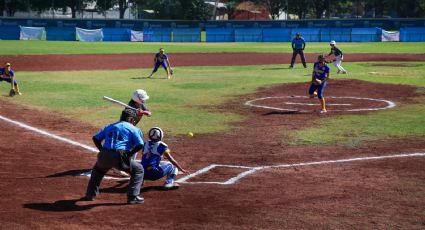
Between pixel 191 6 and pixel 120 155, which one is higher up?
pixel 191 6

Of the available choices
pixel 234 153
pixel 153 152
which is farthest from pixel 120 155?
pixel 234 153

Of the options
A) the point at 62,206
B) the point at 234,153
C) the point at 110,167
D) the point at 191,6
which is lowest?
the point at 62,206

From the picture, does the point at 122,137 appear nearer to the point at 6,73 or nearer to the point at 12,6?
the point at 6,73

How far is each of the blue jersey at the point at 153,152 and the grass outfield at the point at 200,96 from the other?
5.84 meters

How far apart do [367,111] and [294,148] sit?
692cm

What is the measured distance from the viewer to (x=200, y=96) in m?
26.4

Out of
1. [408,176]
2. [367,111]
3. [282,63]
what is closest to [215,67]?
[282,63]

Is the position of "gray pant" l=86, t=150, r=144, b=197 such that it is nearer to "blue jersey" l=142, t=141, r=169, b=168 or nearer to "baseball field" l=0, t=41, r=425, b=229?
"baseball field" l=0, t=41, r=425, b=229

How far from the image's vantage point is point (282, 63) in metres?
45.7

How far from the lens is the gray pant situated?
10.6 meters

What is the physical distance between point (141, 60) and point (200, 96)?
71.3ft

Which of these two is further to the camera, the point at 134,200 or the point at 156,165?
the point at 156,165

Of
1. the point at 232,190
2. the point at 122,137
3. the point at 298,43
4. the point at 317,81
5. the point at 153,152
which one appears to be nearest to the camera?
the point at 122,137

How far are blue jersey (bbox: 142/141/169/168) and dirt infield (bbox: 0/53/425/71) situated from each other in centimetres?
2925
